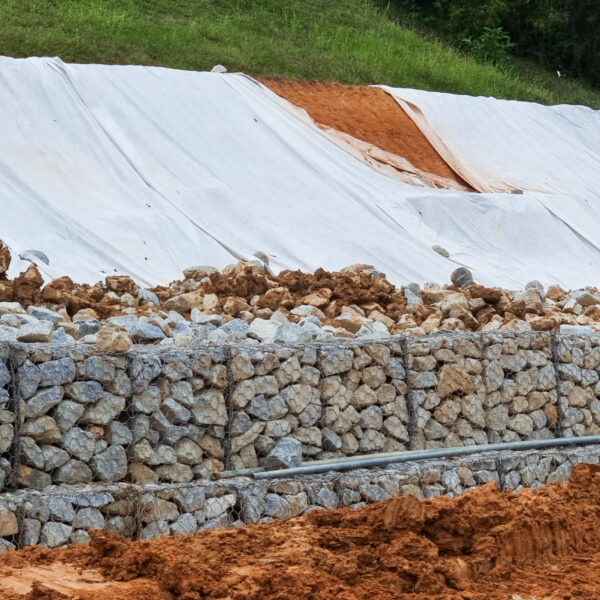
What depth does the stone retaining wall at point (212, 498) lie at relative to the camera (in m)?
5.27

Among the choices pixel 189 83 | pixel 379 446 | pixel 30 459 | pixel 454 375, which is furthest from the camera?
pixel 189 83

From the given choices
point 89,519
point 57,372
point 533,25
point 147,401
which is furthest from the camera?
point 533,25

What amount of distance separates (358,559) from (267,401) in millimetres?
1796

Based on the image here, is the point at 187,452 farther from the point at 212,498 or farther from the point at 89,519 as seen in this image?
the point at 89,519

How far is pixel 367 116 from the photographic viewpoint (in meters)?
18.1

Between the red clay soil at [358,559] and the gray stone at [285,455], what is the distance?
28.2 inches

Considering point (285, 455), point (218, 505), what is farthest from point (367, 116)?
point (218, 505)

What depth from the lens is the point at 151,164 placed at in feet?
44.6

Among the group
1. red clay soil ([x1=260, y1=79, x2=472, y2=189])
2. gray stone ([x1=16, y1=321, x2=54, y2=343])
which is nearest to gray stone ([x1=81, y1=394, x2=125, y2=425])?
gray stone ([x1=16, y1=321, x2=54, y2=343])

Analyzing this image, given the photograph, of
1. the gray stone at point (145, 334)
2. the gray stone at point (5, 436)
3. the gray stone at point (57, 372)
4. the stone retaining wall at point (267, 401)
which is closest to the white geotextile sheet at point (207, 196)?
the gray stone at point (145, 334)

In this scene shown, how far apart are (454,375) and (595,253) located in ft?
32.3

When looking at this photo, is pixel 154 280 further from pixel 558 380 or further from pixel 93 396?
pixel 93 396

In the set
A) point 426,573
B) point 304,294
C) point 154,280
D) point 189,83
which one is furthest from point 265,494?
point 189,83

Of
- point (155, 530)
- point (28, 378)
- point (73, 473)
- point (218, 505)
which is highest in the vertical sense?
point (28, 378)
